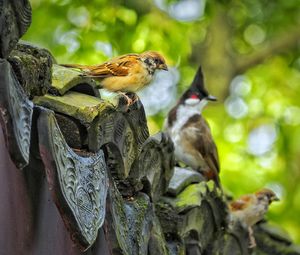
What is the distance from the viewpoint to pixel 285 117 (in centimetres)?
1120

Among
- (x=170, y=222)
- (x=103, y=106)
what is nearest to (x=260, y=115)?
(x=170, y=222)

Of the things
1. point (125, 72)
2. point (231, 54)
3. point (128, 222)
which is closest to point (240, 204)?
point (125, 72)

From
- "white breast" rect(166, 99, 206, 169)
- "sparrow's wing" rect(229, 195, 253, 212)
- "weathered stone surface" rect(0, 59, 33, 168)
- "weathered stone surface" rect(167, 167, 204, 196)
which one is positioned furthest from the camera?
"white breast" rect(166, 99, 206, 169)

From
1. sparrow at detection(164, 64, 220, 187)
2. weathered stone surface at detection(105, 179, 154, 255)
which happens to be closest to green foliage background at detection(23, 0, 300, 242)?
sparrow at detection(164, 64, 220, 187)

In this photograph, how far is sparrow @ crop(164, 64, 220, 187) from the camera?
20.9 ft

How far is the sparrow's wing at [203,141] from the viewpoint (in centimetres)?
643

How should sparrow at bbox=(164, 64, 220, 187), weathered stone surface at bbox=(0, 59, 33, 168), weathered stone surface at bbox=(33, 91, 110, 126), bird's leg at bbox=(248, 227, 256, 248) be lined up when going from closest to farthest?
weathered stone surface at bbox=(0, 59, 33, 168) < weathered stone surface at bbox=(33, 91, 110, 126) < bird's leg at bbox=(248, 227, 256, 248) < sparrow at bbox=(164, 64, 220, 187)

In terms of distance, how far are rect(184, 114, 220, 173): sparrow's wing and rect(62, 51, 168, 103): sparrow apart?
236cm

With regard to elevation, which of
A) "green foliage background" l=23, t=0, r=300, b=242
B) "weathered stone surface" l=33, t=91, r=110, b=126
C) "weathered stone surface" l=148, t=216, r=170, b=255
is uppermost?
"green foliage background" l=23, t=0, r=300, b=242

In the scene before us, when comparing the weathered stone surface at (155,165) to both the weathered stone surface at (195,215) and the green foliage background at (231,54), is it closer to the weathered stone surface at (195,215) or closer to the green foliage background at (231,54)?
the weathered stone surface at (195,215)

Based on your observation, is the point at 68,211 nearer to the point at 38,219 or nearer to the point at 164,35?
the point at 38,219

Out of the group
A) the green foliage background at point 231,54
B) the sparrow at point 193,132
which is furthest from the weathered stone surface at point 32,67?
the green foliage background at point 231,54

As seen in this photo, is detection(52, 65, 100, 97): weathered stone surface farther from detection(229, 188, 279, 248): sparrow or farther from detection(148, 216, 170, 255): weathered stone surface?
detection(229, 188, 279, 248): sparrow

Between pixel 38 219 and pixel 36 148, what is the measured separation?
235mm
